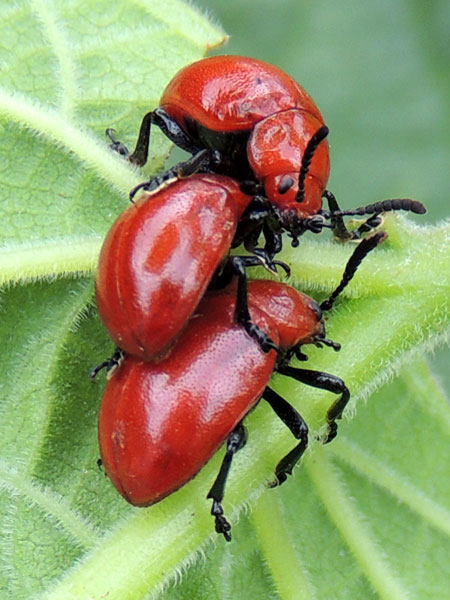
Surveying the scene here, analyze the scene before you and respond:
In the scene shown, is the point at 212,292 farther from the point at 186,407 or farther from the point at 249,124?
the point at 249,124

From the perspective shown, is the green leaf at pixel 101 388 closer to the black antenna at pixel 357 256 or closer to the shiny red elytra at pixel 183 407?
the black antenna at pixel 357 256

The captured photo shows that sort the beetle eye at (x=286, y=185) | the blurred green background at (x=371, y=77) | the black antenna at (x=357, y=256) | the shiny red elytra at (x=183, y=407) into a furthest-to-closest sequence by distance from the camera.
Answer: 1. the blurred green background at (x=371, y=77)
2. the beetle eye at (x=286, y=185)
3. the black antenna at (x=357, y=256)
4. the shiny red elytra at (x=183, y=407)

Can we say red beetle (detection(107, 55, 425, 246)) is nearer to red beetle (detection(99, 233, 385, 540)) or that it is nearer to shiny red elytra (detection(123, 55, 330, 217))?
shiny red elytra (detection(123, 55, 330, 217))

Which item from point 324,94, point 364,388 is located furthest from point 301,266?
point 324,94

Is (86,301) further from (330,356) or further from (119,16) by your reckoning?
(119,16)

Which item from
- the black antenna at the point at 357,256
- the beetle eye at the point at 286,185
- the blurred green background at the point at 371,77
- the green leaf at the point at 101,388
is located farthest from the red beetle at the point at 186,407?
the blurred green background at the point at 371,77

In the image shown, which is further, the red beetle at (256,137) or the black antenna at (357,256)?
the red beetle at (256,137)

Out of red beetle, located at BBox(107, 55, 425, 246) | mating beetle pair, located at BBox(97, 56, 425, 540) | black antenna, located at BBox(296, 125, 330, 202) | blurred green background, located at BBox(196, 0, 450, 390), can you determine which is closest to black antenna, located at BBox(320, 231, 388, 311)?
mating beetle pair, located at BBox(97, 56, 425, 540)
